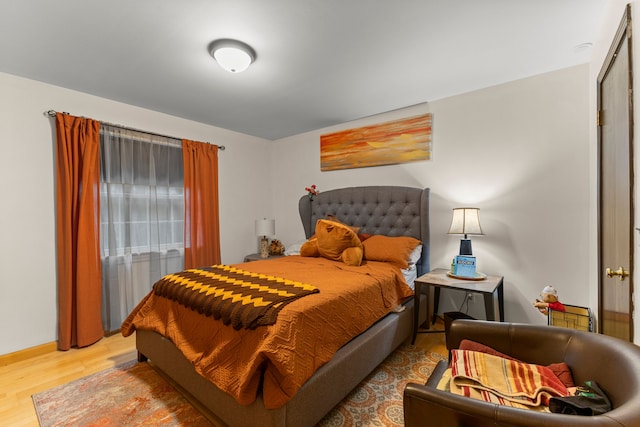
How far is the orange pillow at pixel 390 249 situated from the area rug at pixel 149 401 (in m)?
0.92

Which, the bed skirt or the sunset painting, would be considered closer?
the bed skirt

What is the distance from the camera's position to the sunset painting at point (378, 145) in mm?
3182

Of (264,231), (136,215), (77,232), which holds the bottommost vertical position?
(264,231)

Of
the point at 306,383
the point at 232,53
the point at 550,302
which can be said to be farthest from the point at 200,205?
the point at 550,302

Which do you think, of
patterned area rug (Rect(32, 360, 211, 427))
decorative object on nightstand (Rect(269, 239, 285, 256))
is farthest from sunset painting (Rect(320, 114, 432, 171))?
patterned area rug (Rect(32, 360, 211, 427))

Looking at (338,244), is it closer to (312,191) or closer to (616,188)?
(312,191)

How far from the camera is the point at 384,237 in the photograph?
3.10 m

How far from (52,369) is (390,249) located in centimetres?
309

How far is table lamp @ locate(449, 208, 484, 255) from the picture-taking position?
2602 millimetres

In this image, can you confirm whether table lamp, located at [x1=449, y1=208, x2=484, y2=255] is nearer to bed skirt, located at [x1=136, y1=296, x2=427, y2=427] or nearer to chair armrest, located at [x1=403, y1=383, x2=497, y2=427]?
bed skirt, located at [x1=136, y1=296, x2=427, y2=427]

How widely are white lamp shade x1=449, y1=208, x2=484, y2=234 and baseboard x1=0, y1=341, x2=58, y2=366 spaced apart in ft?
12.7

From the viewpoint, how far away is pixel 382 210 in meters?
3.39

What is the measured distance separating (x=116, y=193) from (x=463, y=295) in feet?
12.5

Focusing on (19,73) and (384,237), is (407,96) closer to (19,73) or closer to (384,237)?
(384,237)
